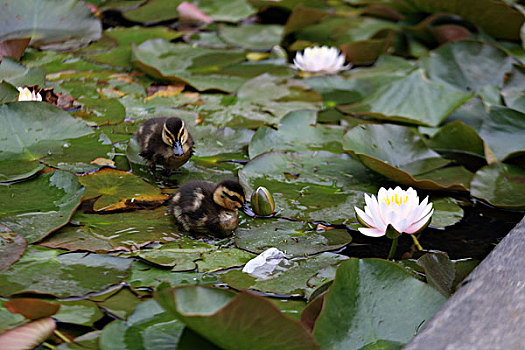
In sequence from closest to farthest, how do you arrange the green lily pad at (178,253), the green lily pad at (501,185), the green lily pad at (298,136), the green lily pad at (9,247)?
the green lily pad at (9,247) → the green lily pad at (178,253) → the green lily pad at (501,185) → the green lily pad at (298,136)

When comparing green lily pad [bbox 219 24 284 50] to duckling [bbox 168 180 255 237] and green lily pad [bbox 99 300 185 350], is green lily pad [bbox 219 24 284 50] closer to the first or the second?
duckling [bbox 168 180 255 237]

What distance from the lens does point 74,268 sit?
2.35 metres

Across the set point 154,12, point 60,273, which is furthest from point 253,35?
point 60,273

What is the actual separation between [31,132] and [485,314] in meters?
2.36

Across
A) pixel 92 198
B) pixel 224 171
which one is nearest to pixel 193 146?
pixel 224 171

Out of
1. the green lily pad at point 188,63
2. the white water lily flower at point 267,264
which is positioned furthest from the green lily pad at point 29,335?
the green lily pad at point 188,63

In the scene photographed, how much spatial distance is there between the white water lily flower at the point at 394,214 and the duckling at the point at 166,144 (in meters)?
0.99

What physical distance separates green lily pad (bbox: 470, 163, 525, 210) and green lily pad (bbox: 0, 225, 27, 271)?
6.94ft

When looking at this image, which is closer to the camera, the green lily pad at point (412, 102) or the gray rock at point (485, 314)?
the gray rock at point (485, 314)

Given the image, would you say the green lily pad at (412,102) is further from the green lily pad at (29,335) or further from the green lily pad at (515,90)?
the green lily pad at (29,335)

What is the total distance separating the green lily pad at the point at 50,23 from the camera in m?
4.72

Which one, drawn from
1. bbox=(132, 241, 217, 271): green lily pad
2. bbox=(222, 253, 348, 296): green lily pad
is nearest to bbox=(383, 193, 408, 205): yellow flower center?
bbox=(222, 253, 348, 296): green lily pad

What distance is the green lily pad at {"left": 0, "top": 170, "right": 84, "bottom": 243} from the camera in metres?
2.58

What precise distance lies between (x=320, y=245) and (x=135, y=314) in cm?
93
